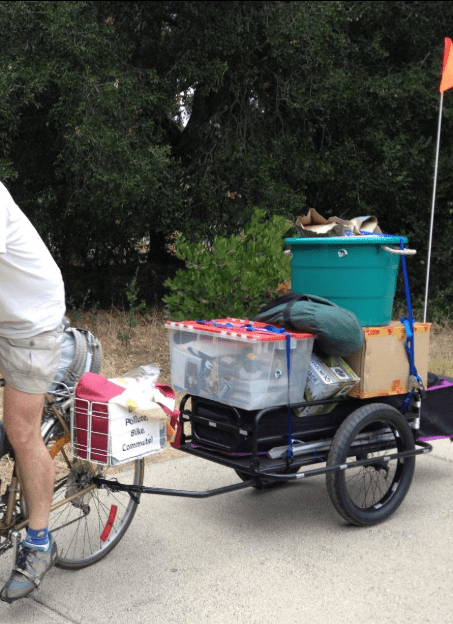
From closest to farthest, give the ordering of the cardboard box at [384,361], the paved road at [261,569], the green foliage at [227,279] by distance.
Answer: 1. the paved road at [261,569]
2. the cardboard box at [384,361]
3. the green foliage at [227,279]

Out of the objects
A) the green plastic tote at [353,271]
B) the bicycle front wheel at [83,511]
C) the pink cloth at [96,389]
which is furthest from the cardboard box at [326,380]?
the pink cloth at [96,389]

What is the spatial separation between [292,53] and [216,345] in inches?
273

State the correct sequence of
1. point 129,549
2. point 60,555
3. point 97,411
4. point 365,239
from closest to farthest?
point 97,411 < point 60,555 < point 129,549 < point 365,239

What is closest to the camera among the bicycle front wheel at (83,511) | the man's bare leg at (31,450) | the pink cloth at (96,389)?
the man's bare leg at (31,450)

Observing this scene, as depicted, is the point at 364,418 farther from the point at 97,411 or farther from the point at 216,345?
the point at 97,411

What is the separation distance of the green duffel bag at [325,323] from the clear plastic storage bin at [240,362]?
7cm

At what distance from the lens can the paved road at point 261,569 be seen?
3215 mm

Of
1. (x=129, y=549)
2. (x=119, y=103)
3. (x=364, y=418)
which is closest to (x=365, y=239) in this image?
(x=364, y=418)

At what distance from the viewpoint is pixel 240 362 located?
3842mm

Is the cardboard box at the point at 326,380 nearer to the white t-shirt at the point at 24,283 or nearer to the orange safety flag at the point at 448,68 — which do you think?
the white t-shirt at the point at 24,283

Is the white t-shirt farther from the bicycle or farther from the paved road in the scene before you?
the paved road

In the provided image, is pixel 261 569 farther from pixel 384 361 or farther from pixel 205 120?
pixel 205 120

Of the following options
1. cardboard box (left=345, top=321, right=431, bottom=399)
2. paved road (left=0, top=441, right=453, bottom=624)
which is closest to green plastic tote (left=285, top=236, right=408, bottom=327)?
cardboard box (left=345, top=321, right=431, bottom=399)

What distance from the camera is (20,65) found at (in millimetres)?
8703
